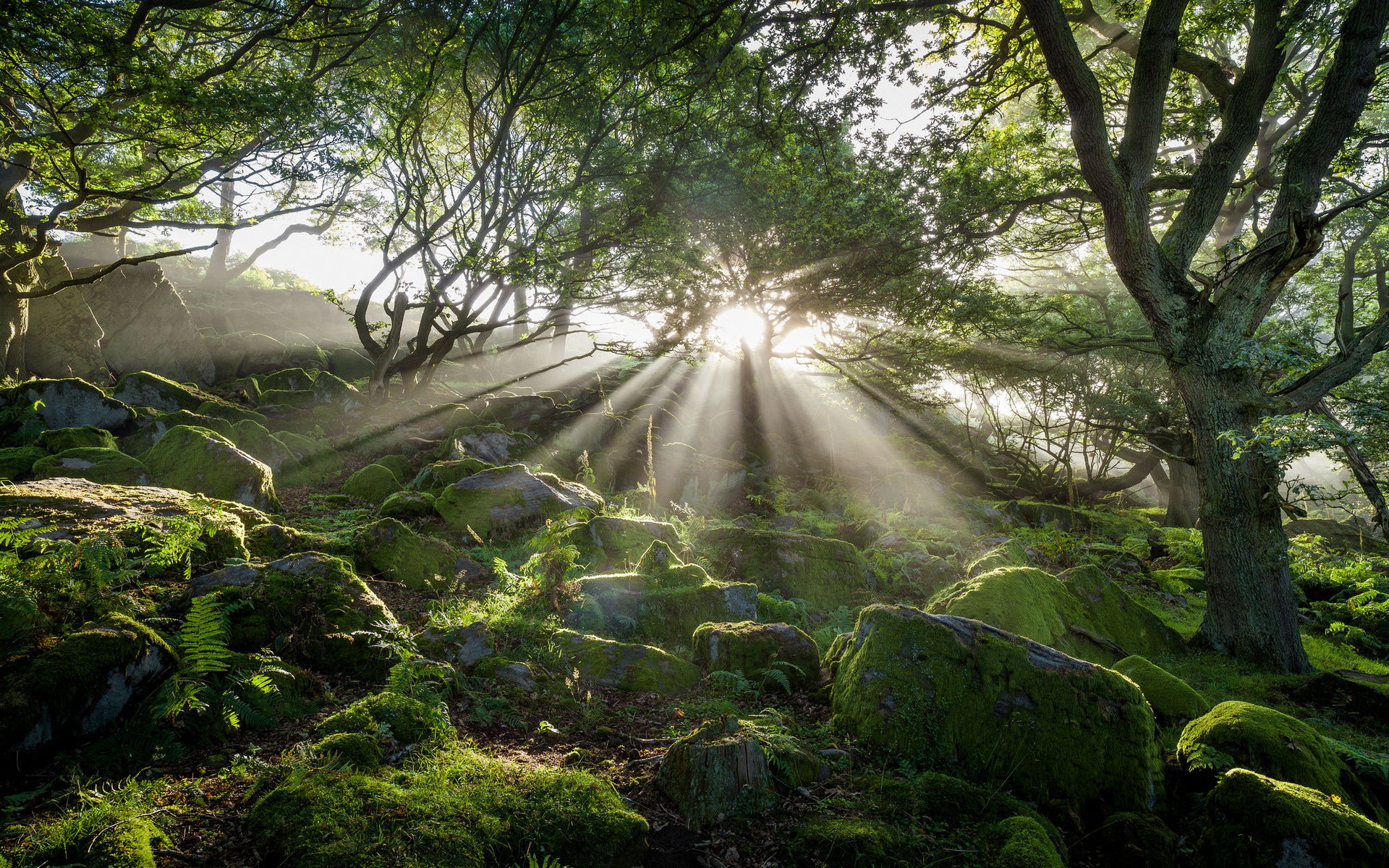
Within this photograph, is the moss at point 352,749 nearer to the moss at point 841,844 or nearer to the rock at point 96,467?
the moss at point 841,844

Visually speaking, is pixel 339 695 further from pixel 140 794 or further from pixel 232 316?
pixel 232 316

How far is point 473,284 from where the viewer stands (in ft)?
45.2

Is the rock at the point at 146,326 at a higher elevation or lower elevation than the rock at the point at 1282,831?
higher

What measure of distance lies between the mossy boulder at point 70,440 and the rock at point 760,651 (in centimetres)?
908

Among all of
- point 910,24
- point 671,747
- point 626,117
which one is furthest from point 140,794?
point 626,117

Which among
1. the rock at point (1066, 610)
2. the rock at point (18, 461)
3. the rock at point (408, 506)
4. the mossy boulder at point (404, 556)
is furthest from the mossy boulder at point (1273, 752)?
the rock at point (18, 461)

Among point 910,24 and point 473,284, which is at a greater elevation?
point 910,24

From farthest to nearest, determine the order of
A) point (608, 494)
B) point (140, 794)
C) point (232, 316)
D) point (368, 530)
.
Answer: point (232, 316) < point (608, 494) < point (368, 530) < point (140, 794)

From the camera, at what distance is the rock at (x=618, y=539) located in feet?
26.1

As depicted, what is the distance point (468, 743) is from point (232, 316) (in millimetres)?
28745

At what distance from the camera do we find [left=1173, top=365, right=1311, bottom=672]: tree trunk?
7.36 metres

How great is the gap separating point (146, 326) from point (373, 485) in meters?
14.2

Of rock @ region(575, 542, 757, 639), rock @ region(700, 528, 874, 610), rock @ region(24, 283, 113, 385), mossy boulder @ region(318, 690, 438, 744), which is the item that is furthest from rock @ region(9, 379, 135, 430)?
rock @ region(700, 528, 874, 610)

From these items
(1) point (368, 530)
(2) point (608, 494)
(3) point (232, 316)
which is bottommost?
(2) point (608, 494)
